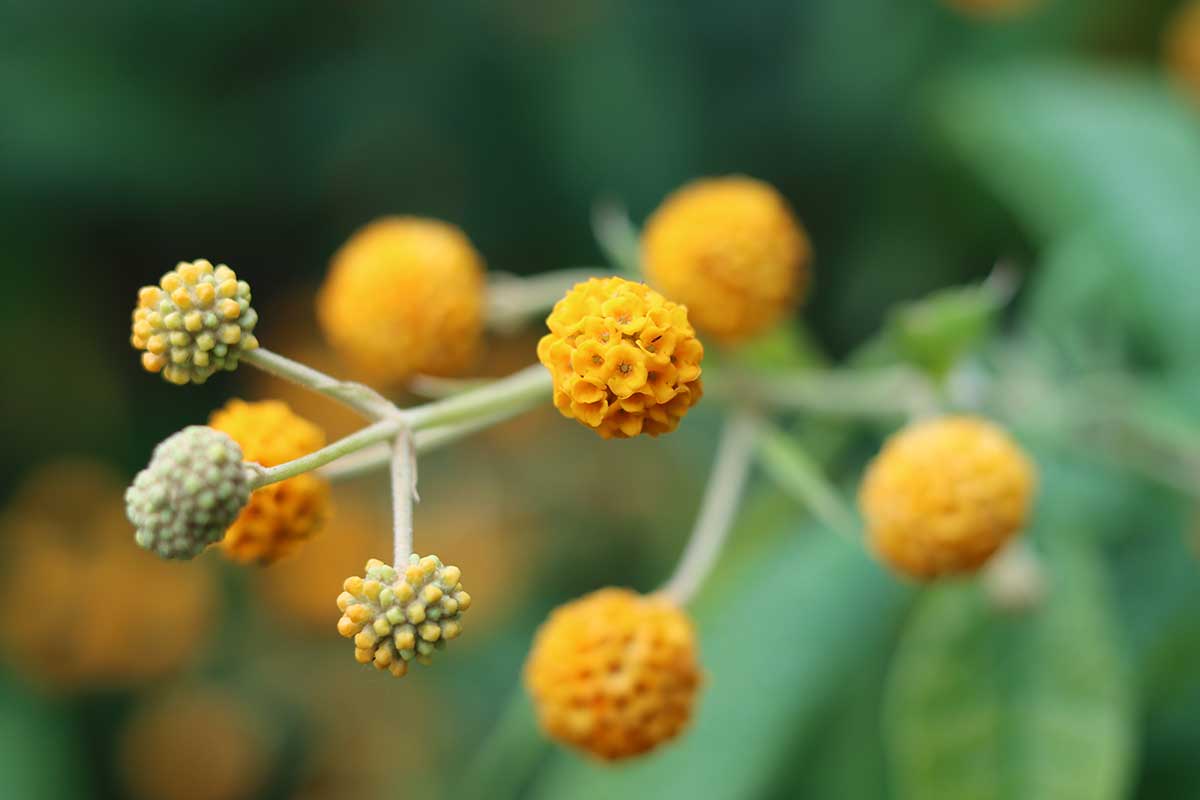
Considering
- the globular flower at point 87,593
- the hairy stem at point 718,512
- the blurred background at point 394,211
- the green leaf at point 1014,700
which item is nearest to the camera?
the hairy stem at point 718,512

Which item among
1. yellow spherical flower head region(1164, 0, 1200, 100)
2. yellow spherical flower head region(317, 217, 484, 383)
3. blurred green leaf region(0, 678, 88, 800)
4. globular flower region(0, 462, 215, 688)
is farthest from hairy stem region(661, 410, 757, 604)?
yellow spherical flower head region(1164, 0, 1200, 100)

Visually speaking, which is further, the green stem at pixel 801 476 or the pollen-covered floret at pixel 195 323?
the green stem at pixel 801 476

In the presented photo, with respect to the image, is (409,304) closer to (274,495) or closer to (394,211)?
(274,495)

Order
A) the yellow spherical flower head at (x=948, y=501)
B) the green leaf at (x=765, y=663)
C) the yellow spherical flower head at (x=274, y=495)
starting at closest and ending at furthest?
the yellow spherical flower head at (x=274, y=495)
the yellow spherical flower head at (x=948, y=501)
the green leaf at (x=765, y=663)

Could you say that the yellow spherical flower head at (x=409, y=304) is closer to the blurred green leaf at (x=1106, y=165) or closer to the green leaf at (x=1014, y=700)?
the green leaf at (x=1014, y=700)

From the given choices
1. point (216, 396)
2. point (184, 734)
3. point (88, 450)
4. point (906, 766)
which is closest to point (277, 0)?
point (216, 396)

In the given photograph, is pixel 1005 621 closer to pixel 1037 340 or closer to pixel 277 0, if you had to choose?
pixel 1037 340

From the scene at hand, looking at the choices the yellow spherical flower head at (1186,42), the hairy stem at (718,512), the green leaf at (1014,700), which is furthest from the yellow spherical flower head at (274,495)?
the yellow spherical flower head at (1186,42)
